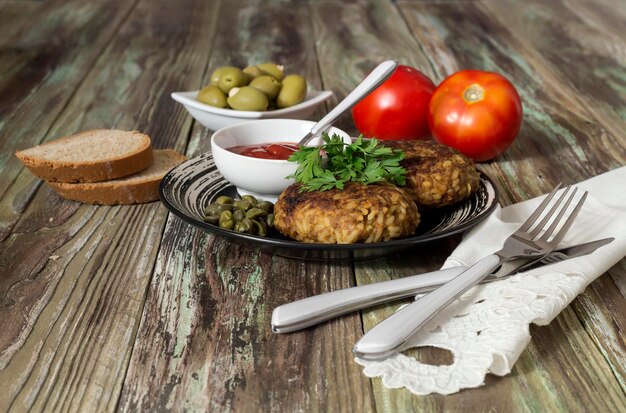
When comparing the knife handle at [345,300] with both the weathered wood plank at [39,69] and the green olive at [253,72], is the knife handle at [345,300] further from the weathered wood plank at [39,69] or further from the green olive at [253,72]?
the green olive at [253,72]

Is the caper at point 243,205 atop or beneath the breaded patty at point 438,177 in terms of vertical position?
atop

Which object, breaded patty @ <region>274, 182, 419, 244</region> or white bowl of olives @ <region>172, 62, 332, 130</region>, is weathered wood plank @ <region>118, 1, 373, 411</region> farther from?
white bowl of olives @ <region>172, 62, 332, 130</region>

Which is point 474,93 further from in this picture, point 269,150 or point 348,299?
point 348,299

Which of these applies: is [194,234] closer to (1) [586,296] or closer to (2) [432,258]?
(2) [432,258]

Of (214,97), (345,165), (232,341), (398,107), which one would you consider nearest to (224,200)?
(345,165)

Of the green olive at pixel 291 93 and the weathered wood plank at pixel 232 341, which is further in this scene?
the green olive at pixel 291 93

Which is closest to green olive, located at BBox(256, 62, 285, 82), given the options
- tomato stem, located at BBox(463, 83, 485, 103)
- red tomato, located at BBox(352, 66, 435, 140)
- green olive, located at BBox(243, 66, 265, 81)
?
green olive, located at BBox(243, 66, 265, 81)

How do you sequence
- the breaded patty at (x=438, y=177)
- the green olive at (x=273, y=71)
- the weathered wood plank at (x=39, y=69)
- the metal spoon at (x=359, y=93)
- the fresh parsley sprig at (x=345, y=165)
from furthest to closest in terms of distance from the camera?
1. the green olive at (x=273, y=71)
2. the weathered wood plank at (x=39, y=69)
3. the metal spoon at (x=359, y=93)
4. the breaded patty at (x=438, y=177)
5. the fresh parsley sprig at (x=345, y=165)

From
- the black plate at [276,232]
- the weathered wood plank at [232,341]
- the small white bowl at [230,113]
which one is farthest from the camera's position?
the small white bowl at [230,113]

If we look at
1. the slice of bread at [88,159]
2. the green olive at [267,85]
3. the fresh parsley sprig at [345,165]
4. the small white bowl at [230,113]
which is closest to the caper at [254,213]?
the fresh parsley sprig at [345,165]
